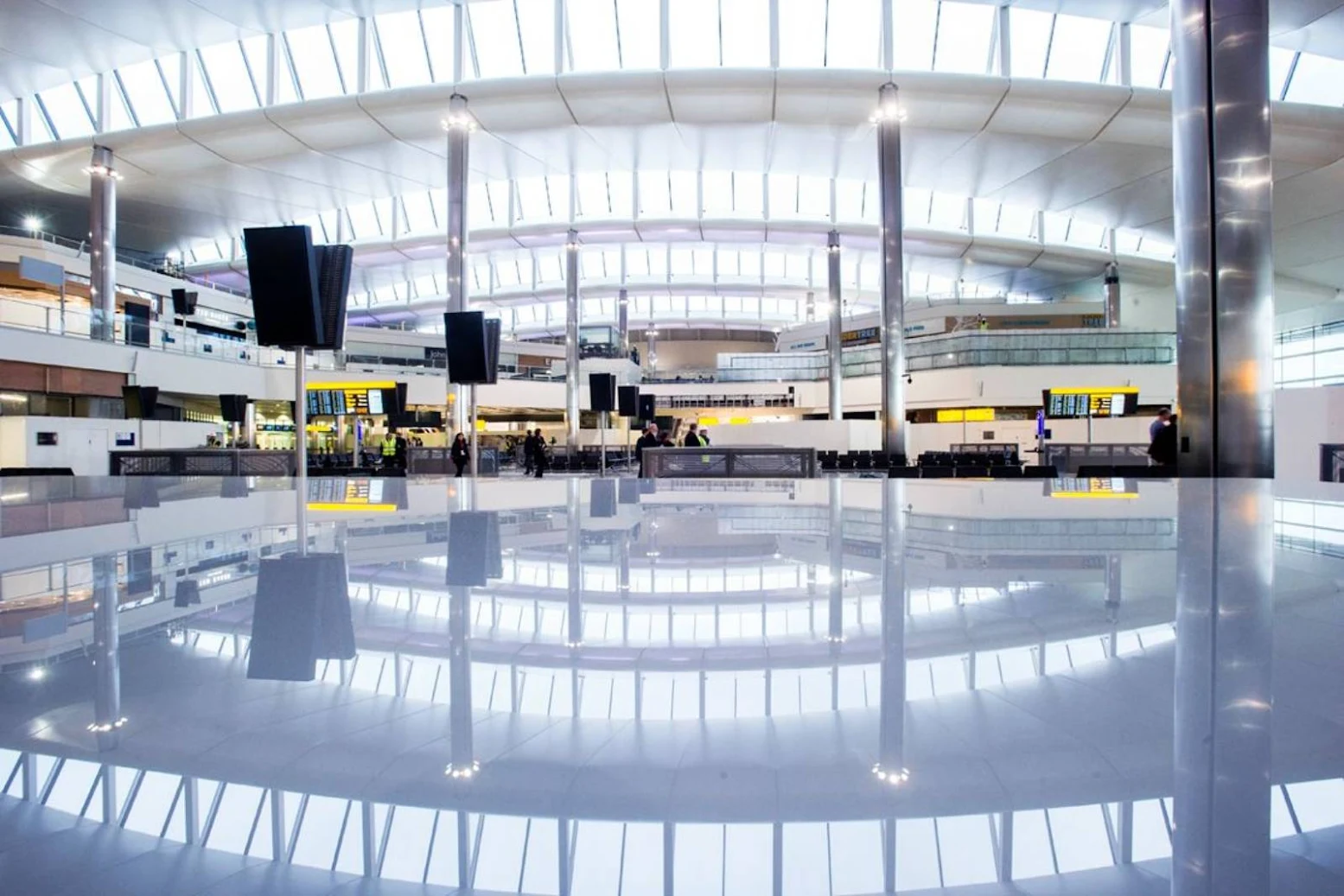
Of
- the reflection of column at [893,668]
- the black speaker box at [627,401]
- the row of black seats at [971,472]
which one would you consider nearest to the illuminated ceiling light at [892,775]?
→ the reflection of column at [893,668]

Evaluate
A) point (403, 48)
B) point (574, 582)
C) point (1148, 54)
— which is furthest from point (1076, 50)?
point (574, 582)

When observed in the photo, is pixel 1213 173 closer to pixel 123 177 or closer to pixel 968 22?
pixel 968 22

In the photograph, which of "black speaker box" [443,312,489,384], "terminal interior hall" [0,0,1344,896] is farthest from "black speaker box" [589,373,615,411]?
"black speaker box" [443,312,489,384]

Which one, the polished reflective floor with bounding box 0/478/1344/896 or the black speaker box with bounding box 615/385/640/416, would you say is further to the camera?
the black speaker box with bounding box 615/385/640/416

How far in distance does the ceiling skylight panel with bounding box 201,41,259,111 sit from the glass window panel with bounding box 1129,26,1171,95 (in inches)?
912

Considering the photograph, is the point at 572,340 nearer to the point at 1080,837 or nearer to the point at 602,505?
the point at 602,505

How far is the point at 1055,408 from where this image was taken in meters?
21.9

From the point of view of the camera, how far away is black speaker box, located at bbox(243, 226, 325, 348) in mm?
6418

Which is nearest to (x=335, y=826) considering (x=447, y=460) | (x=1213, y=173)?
(x=1213, y=173)

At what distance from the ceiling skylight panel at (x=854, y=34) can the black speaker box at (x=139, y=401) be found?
18.9m

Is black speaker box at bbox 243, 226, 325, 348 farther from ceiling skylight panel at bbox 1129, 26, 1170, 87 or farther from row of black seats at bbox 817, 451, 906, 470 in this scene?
ceiling skylight panel at bbox 1129, 26, 1170, 87

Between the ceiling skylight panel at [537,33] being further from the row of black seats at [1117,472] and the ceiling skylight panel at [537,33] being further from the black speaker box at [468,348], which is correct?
the row of black seats at [1117,472]

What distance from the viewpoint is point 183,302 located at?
1128 inches

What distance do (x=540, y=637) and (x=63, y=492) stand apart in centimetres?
852
